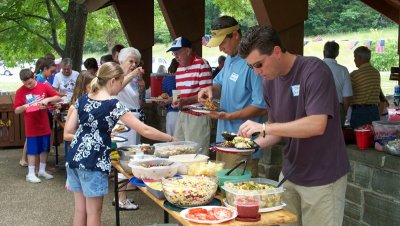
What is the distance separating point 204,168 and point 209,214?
747 mm

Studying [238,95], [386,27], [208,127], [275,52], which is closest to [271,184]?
[275,52]

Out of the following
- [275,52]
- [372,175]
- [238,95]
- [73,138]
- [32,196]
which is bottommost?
[32,196]

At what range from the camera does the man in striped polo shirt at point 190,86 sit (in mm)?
5445

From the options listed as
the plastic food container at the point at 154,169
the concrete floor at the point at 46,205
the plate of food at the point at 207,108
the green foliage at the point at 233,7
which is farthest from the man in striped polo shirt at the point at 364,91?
the green foliage at the point at 233,7

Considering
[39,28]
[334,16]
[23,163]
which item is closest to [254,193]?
[23,163]

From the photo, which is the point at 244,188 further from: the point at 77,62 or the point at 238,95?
the point at 77,62

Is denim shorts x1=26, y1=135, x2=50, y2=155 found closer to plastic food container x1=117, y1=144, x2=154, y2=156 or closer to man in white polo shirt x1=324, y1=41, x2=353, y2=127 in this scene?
plastic food container x1=117, y1=144, x2=154, y2=156

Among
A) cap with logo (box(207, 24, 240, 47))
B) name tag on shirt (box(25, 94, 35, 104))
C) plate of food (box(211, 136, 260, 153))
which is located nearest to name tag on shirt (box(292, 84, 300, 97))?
plate of food (box(211, 136, 260, 153))

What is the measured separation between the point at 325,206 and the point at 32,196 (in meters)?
5.12

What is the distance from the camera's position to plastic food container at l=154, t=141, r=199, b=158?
4.02m

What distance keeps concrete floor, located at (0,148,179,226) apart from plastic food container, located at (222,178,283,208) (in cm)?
307

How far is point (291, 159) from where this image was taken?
124 inches

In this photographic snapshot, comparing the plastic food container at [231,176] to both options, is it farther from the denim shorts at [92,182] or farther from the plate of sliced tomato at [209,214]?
the denim shorts at [92,182]

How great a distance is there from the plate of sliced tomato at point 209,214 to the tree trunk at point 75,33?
9.89 m
